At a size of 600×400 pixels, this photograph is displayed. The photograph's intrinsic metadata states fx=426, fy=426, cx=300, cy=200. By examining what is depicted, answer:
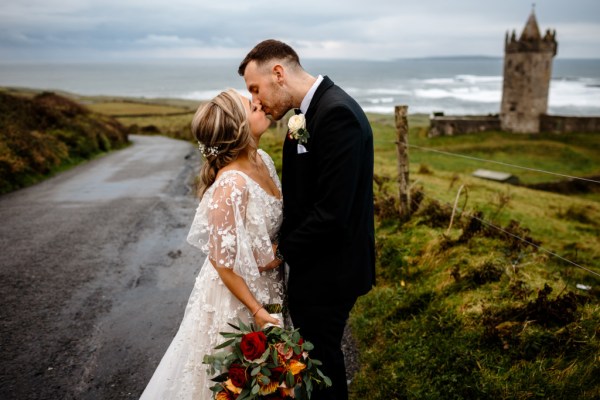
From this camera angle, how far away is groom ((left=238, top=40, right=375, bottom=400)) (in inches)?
100

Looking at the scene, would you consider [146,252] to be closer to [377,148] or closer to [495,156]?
[377,148]

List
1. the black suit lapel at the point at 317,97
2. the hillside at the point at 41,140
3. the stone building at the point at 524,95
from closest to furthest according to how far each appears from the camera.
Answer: the black suit lapel at the point at 317,97
the hillside at the point at 41,140
the stone building at the point at 524,95

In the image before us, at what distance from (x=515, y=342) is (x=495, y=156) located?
130ft

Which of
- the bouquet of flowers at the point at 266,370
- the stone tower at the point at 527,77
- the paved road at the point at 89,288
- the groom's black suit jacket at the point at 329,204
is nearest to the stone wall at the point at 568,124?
the stone tower at the point at 527,77

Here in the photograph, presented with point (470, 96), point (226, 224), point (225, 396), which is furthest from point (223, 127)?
point (470, 96)

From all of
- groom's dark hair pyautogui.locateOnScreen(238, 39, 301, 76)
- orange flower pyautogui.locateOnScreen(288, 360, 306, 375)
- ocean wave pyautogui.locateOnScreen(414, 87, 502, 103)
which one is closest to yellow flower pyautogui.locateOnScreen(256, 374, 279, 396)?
orange flower pyautogui.locateOnScreen(288, 360, 306, 375)

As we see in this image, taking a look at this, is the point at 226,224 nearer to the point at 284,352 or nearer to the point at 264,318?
the point at 264,318

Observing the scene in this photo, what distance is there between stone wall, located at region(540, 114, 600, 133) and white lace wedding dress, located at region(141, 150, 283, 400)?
5339 cm

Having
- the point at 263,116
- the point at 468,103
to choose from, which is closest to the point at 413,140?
the point at 263,116

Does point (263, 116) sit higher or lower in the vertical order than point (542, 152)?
higher

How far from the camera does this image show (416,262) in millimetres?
6145

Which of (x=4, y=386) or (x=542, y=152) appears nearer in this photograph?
(x=4, y=386)

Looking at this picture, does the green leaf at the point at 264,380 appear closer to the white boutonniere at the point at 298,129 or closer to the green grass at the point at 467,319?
the white boutonniere at the point at 298,129

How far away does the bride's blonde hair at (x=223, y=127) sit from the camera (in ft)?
9.47
